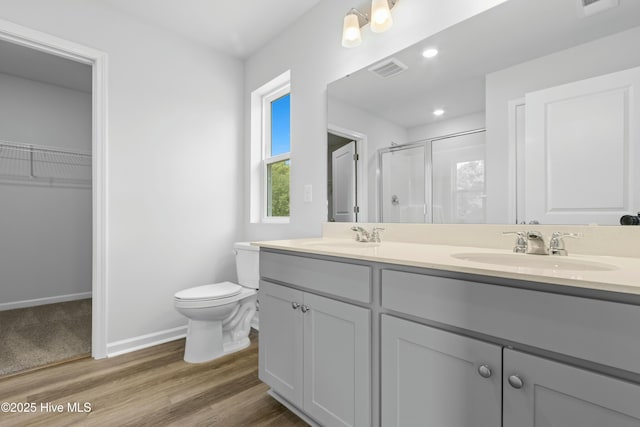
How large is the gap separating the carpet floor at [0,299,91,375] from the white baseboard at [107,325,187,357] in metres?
0.20

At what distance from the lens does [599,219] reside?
1096mm

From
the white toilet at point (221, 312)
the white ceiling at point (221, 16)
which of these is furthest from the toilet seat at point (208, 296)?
the white ceiling at point (221, 16)

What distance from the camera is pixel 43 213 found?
3266 mm

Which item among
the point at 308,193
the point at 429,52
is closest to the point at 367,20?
the point at 429,52

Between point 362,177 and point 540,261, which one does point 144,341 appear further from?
point 540,261

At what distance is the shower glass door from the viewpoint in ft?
5.20

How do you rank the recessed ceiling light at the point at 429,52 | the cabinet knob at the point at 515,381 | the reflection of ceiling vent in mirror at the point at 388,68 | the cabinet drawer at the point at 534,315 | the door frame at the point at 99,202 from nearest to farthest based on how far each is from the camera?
1. the cabinet drawer at the point at 534,315
2. the cabinet knob at the point at 515,381
3. the recessed ceiling light at the point at 429,52
4. the reflection of ceiling vent in mirror at the point at 388,68
5. the door frame at the point at 99,202

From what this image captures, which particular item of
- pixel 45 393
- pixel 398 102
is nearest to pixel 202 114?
pixel 398 102

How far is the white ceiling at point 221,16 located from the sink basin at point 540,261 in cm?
197

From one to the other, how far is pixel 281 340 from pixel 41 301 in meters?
3.37

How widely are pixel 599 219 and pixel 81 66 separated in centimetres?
402

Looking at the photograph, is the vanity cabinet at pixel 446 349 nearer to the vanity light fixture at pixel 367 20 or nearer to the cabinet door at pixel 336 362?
the cabinet door at pixel 336 362

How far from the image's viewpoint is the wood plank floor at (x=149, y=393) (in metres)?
1.45

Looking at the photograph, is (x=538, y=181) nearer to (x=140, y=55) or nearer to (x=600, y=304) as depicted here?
(x=600, y=304)
